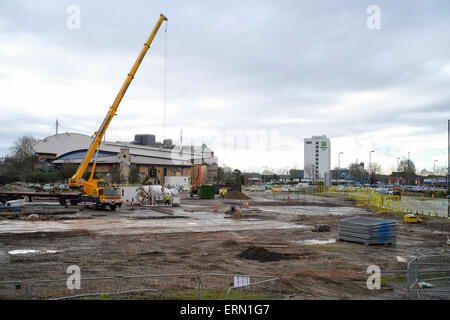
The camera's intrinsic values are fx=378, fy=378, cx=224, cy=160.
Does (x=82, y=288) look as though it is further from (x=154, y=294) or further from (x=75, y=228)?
(x=75, y=228)

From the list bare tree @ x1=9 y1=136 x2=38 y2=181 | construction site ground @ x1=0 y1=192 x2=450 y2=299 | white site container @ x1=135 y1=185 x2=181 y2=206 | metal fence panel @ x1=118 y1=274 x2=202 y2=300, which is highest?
bare tree @ x1=9 y1=136 x2=38 y2=181

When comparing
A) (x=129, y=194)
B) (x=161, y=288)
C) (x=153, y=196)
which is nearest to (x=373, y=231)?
(x=161, y=288)

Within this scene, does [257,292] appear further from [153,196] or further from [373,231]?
[153,196]

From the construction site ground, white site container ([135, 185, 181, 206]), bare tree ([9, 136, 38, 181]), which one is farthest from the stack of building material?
bare tree ([9, 136, 38, 181])

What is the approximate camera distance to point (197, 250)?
58.6 feet

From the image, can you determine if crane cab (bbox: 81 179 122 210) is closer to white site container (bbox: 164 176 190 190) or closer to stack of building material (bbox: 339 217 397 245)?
stack of building material (bbox: 339 217 397 245)

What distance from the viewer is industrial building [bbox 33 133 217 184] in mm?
87812

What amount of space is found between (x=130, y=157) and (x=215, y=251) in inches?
3188

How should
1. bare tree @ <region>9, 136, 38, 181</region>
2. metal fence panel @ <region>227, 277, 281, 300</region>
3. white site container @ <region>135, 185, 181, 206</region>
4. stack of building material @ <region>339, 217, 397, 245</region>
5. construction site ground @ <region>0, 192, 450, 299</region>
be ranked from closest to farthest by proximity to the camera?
metal fence panel @ <region>227, 277, 281, 300</region> < construction site ground @ <region>0, 192, 450, 299</region> < stack of building material @ <region>339, 217, 397, 245</region> < white site container @ <region>135, 185, 181, 206</region> < bare tree @ <region>9, 136, 38, 181</region>

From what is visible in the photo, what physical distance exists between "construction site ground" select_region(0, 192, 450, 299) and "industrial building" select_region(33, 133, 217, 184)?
2004 inches

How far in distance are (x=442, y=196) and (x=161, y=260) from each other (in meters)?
62.9

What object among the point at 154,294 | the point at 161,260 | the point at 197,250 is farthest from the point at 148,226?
the point at 154,294

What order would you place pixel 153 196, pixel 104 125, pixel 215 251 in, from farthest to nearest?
pixel 153 196, pixel 104 125, pixel 215 251

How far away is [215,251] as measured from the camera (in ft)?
57.8
